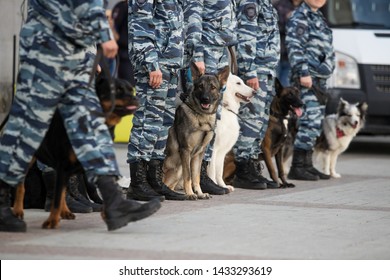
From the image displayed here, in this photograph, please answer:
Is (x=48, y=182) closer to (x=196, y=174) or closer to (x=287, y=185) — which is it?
(x=196, y=174)

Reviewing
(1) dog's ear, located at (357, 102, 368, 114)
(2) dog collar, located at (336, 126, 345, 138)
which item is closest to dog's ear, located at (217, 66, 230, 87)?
(2) dog collar, located at (336, 126, 345, 138)

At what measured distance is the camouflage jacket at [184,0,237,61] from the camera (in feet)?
35.8

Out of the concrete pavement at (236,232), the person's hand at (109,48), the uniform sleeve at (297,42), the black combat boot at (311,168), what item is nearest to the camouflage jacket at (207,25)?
the concrete pavement at (236,232)

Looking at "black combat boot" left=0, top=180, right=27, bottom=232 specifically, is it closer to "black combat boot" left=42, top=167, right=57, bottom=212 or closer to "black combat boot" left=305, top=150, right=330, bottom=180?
"black combat boot" left=42, top=167, right=57, bottom=212

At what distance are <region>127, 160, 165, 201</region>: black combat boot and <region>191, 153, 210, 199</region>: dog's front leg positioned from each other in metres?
0.50

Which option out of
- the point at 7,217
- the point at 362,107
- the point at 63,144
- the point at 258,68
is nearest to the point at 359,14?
the point at 362,107

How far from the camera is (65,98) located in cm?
801

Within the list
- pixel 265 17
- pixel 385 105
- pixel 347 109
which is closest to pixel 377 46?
pixel 385 105

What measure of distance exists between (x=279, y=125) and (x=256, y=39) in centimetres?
112

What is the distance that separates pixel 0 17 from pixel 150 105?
481cm

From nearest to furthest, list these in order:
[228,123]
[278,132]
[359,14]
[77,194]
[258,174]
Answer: [77,194] → [228,123] → [258,174] → [278,132] → [359,14]

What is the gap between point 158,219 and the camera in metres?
9.02

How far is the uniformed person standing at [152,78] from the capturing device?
10141 millimetres
